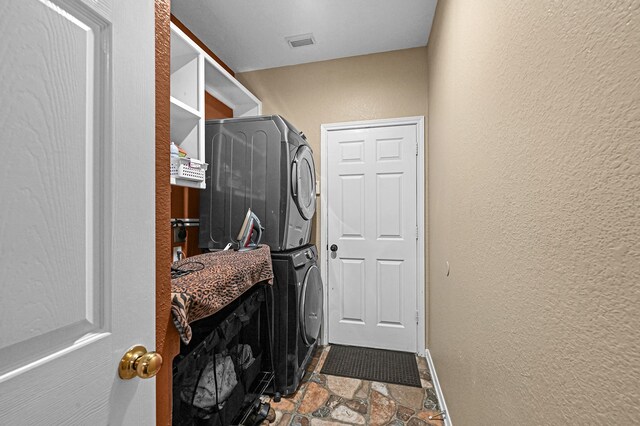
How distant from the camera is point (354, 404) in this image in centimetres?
193

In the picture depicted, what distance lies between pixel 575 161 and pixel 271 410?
205 cm

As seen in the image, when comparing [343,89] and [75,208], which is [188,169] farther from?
[343,89]

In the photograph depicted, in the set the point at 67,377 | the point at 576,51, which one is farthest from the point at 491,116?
the point at 67,377

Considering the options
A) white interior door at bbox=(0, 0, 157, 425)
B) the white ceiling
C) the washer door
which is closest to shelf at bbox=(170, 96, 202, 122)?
the washer door

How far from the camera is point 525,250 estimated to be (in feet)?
2.50

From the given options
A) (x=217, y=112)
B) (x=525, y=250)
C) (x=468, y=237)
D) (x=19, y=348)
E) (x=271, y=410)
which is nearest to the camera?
(x=19, y=348)

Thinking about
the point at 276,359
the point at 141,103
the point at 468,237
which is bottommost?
the point at 276,359

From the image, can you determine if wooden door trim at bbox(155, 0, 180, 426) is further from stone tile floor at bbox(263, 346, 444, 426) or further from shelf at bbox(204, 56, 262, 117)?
shelf at bbox(204, 56, 262, 117)

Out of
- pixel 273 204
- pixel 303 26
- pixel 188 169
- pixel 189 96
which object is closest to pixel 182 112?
pixel 189 96

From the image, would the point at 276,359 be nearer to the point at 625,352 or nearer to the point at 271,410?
the point at 271,410

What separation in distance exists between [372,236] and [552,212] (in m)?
2.14

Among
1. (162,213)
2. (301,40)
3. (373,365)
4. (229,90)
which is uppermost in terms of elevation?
(301,40)

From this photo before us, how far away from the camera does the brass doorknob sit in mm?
562

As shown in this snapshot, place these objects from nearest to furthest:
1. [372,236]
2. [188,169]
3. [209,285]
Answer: [209,285]
[188,169]
[372,236]
